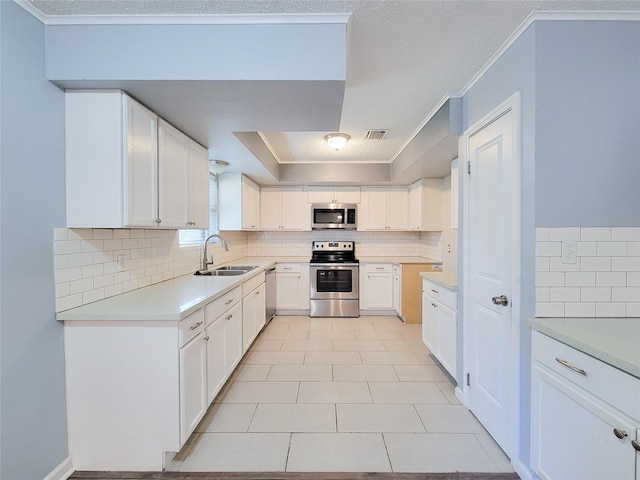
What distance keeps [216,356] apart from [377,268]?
2.94m

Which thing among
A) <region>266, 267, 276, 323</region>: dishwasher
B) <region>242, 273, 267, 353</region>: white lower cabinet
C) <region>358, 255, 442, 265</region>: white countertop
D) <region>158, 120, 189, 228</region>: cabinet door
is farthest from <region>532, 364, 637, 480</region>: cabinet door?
<region>266, 267, 276, 323</region>: dishwasher

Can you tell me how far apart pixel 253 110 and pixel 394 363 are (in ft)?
8.49

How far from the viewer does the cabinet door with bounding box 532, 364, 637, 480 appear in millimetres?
992

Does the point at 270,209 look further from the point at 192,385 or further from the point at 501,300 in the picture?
the point at 501,300

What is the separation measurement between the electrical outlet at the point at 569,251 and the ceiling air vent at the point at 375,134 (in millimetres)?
2083

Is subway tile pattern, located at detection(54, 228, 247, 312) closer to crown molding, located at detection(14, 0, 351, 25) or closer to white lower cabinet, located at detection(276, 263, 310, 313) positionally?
crown molding, located at detection(14, 0, 351, 25)

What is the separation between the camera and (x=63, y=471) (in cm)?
150

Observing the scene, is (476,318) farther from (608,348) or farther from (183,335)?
(183,335)

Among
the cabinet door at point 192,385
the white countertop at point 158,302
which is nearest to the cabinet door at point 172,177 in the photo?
the white countertop at point 158,302

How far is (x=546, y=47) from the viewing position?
142 cm

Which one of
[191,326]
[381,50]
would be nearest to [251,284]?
[191,326]

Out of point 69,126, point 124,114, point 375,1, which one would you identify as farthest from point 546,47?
point 69,126

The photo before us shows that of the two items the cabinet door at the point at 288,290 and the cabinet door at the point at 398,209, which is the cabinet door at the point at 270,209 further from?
the cabinet door at the point at 398,209

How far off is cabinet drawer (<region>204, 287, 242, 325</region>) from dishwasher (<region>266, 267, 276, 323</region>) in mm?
1302
